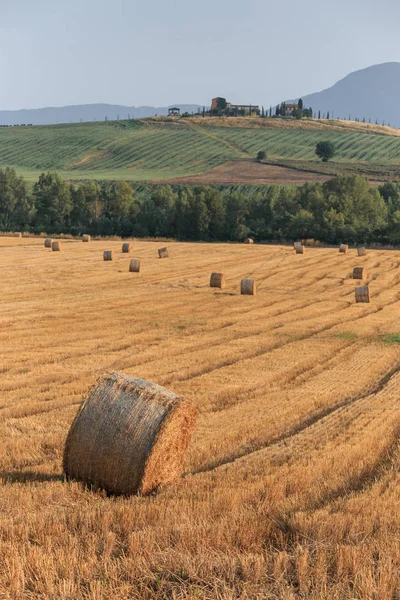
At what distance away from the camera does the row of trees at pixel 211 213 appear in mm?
63719

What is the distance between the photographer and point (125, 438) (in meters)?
8.52

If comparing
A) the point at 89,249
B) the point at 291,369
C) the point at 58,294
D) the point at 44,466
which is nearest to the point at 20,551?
the point at 44,466

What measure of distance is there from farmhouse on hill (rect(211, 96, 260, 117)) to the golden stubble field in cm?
16020

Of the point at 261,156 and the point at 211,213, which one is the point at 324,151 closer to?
the point at 261,156

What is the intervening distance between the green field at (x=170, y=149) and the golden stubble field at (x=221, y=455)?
289 feet

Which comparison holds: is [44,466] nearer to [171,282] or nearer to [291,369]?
[291,369]

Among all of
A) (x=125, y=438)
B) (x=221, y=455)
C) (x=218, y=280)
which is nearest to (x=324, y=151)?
(x=218, y=280)

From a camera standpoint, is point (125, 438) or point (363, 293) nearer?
point (125, 438)

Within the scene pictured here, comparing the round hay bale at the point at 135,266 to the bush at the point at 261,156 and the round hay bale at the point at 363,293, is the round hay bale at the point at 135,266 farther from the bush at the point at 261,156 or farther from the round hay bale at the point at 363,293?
the bush at the point at 261,156

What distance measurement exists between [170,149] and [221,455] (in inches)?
5079

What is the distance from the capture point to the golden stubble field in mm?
5973

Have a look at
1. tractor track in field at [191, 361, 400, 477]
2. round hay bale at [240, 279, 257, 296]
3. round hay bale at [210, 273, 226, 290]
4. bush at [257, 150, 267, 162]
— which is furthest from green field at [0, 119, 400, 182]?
tractor track in field at [191, 361, 400, 477]

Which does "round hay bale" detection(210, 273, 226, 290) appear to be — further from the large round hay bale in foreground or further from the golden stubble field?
the large round hay bale in foreground

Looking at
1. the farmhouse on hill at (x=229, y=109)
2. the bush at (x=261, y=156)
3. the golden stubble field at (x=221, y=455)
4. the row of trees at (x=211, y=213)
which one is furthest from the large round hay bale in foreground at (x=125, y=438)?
the farmhouse on hill at (x=229, y=109)
